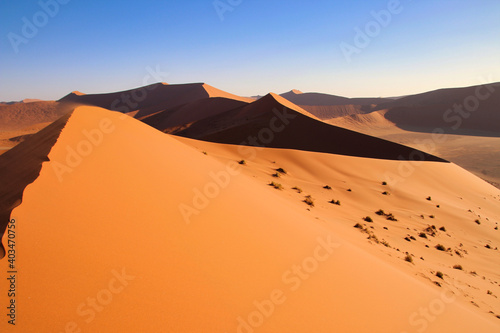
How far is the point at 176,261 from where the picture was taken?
2.78 meters

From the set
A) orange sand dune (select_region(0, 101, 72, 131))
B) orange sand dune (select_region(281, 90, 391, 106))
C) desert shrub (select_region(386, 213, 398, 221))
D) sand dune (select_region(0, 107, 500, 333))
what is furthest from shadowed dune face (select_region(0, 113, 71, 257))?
orange sand dune (select_region(281, 90, 391, 106))

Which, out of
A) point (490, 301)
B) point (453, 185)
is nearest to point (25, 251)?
point (490, 301)

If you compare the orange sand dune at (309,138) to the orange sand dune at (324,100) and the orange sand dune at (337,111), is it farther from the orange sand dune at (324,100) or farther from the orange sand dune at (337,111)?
the orange sand dune at (324,100)

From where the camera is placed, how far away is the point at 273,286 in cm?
304

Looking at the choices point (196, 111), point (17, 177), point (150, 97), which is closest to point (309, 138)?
point (17, 177)

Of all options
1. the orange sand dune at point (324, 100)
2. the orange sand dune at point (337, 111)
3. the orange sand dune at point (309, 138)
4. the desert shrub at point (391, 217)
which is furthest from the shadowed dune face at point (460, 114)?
the desert shrub at point (391, 217)

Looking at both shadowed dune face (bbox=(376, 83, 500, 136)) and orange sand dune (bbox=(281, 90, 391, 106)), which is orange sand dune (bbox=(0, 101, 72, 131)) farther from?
orange sand dune (bbox=(281, 90, 391, 106))

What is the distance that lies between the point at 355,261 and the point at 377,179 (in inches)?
429

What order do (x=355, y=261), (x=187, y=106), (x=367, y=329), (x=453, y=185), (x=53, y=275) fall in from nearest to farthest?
(x=53, y=275)
(x=367, y=329)
(x=355, y=261)
(x=453, y=185)
(x=187, y=106)

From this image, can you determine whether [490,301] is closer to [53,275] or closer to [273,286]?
[273,286]

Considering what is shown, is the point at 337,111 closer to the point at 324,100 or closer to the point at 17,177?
the point at 324,100

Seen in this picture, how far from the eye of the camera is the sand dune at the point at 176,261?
2.23 m

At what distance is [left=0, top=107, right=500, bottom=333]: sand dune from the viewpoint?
2.23 metres

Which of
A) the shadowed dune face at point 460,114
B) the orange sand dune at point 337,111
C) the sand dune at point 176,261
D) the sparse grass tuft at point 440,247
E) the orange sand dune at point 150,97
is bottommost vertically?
the sparse grass tuft at point 440,247
